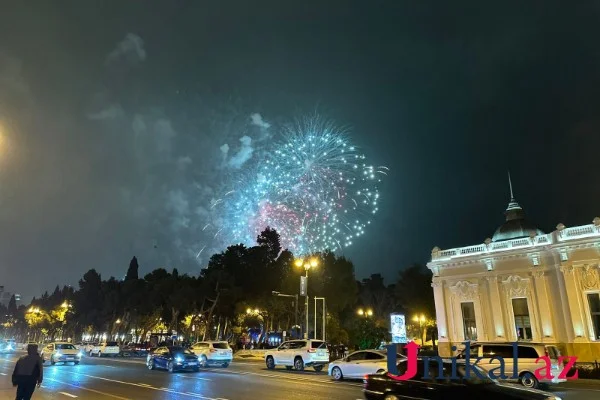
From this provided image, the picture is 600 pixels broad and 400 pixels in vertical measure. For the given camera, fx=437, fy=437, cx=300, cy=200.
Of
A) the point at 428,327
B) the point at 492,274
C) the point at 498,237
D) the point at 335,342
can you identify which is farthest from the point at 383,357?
the point at 428,327

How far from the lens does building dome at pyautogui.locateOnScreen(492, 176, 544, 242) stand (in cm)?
3744

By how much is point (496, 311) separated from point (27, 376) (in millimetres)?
33487

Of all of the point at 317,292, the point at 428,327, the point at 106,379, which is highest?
the point at 317,292

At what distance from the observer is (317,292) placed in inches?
2131

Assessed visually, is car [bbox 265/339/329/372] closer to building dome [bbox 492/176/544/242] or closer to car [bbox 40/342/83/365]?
car [bbox 40/342/83/365]

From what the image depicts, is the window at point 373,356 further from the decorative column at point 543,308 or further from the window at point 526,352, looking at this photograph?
the decorative column at point 543,308

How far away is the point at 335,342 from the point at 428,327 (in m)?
19.4

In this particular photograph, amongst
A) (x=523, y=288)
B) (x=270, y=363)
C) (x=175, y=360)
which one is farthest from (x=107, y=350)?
(x=523, y=288)

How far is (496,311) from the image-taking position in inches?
1378

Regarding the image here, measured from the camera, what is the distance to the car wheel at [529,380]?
1814 cm

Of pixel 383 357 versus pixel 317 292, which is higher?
pixel 317 292

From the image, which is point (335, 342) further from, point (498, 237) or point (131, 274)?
point (131, 274)

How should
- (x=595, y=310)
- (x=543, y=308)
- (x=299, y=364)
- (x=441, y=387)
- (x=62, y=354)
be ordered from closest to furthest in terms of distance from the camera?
(x=441, y=387) < (x=299, y=364) < (x=62, y=354) < (x=595, y=310) < (x=543, y=308)

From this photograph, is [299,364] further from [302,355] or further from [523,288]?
[523,288]
